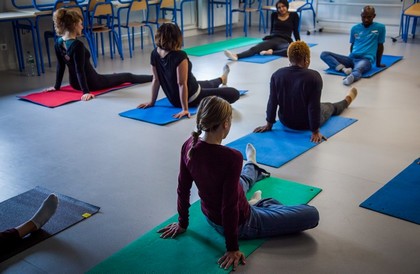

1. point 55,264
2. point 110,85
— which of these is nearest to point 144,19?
point 110,85

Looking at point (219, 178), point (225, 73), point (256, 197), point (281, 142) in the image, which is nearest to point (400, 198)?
point (256, 197)

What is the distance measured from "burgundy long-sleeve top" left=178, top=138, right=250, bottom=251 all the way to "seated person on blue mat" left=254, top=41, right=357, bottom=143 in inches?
61.0

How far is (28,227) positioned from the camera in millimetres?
2334

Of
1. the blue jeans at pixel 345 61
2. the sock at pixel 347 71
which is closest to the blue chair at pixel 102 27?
the blue jeans at pixel 345 61

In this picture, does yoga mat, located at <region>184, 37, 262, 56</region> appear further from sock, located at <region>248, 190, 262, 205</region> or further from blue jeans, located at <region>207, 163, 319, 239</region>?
blue jeans, located at <region>207, 163, 319, 239</region>

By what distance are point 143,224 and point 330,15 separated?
7.69m

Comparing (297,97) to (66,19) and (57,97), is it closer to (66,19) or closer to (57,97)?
(66,19)

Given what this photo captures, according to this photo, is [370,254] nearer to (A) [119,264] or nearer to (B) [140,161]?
(A) [119,264]

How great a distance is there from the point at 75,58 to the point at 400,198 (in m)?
3.33

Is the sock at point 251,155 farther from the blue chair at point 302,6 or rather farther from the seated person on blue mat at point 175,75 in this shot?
the blue chair at point 302,6

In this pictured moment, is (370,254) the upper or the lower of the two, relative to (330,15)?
lower

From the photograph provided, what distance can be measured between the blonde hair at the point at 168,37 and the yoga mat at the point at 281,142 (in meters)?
1.02

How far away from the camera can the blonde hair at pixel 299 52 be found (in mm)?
3402

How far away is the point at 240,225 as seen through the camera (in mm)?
2178
